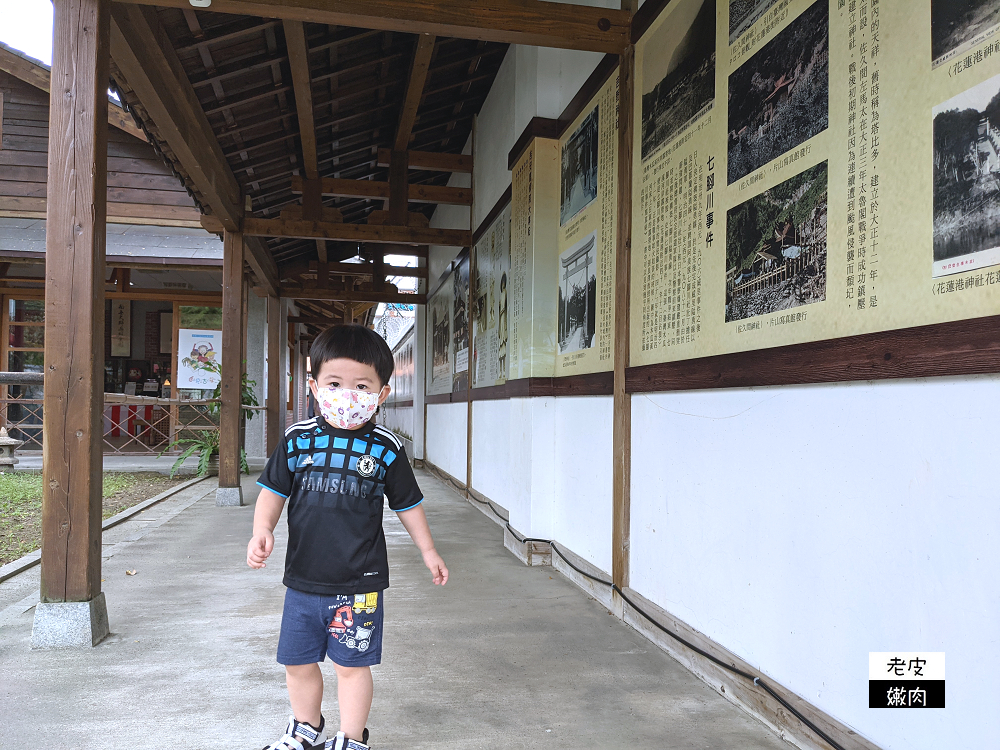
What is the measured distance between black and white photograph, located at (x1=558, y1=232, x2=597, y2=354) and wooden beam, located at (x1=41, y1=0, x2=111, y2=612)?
227 centimetres

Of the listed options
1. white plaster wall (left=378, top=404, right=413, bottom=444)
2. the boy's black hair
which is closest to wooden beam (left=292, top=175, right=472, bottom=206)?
the boy's black hair

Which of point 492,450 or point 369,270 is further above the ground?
point 369,270

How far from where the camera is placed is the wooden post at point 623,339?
3.12m

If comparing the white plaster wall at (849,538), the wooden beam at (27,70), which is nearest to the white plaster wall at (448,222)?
the wooden beam at (27,70)

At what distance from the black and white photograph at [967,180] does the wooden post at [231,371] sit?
20.4 ft

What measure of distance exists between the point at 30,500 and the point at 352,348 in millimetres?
6303

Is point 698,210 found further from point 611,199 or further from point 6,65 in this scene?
point 6,65

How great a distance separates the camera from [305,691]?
1759mm

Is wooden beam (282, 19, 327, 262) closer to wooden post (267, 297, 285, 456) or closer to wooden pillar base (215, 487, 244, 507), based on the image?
wooden pillar base (215, 487, 244, 507)

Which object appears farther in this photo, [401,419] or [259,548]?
[401,419]

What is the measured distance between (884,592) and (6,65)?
11144 mm

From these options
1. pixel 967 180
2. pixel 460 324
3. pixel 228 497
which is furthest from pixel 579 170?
pixel 228 497

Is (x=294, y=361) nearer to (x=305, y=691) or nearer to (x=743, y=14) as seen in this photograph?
(x=743, y=14)

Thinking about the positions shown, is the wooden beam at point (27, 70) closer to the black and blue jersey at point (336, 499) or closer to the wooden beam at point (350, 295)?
the wooden beam at point (350, 295)
